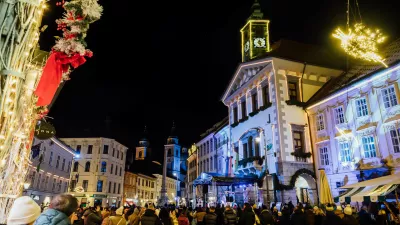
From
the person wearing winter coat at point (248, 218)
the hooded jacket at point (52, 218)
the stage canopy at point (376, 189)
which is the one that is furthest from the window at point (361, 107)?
the hooded jacket at point (52, 218)

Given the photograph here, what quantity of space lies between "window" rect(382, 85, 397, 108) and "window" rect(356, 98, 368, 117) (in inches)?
60.2

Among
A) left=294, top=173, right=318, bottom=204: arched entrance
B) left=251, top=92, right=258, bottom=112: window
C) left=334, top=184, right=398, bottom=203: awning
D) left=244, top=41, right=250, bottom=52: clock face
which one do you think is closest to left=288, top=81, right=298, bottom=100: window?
left=251, top=92, right=258, bottom=112: window

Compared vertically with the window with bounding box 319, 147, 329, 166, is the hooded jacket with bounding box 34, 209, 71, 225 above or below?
below

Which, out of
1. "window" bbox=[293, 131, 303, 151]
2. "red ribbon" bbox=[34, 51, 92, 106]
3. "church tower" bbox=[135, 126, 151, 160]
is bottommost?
"red ribbon" bbox=[34, 51, 92, 106]

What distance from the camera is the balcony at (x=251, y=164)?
2623cm

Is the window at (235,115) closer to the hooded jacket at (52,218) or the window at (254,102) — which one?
the window at (254,102)

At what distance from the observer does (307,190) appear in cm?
2427

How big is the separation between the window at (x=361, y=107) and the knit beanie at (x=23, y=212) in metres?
22.3

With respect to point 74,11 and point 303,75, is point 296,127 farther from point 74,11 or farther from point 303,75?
point 74,11

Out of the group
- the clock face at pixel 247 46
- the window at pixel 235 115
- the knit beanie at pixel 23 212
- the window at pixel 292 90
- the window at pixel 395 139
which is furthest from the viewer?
the window at pixel 235 115

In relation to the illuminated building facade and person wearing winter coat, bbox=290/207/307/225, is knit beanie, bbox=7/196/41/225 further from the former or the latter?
the illuminated building facade

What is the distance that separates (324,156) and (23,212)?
960 inches

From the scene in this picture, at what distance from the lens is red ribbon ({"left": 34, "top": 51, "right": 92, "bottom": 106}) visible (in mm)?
4488

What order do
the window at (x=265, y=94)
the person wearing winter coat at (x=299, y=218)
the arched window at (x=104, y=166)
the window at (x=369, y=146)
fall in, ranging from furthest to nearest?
the arched window at (x=104, y=166), the window at (x=265, y=94), the window at (x=369, y=146), the person wearing winter coat at (x=299, y=218)
